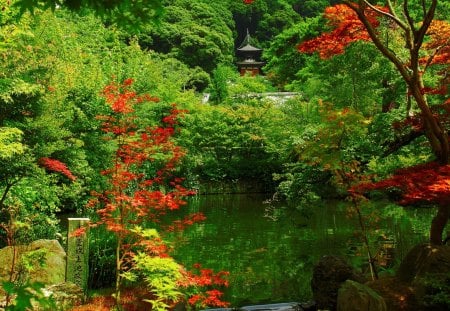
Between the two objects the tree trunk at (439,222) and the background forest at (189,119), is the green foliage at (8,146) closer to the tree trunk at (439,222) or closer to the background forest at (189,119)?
the background forest at (189,119)

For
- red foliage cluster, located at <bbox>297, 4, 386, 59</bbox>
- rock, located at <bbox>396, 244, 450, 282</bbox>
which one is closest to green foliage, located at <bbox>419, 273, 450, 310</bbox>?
rock, located at <bbox>396, 244, 450, 282</bbox>

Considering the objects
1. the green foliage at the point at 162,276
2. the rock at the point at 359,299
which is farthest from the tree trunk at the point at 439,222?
the green foliage at the point at 162,276

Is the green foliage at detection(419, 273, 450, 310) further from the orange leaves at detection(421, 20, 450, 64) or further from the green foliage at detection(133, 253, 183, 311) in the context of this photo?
the orange leaves at detection(421, 20, 450, 64)

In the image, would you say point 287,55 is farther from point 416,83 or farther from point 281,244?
point 416,83

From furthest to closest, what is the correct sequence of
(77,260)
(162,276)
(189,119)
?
(189,119)
(77,260)
(162,276)

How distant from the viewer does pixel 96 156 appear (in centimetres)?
1351

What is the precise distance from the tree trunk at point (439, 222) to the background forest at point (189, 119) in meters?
1.10

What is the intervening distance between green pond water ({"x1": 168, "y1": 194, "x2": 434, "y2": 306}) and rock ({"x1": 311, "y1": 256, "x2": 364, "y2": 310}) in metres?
0.86

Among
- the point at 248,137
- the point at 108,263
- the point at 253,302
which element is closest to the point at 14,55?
the point at 108,263

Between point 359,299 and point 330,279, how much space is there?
1.31 meters

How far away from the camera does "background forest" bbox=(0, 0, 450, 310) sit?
22.7 feet

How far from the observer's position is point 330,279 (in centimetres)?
→ 650

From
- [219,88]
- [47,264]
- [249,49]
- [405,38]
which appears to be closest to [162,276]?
[47,264]

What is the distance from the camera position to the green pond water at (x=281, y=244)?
27.5 feet
